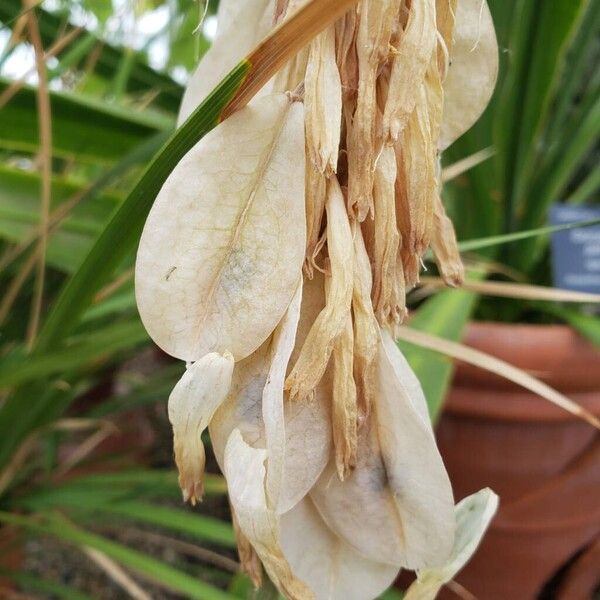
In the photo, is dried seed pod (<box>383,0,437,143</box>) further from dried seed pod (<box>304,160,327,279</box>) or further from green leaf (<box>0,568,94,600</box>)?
green leaf (<box>0,568,94,600</box>)

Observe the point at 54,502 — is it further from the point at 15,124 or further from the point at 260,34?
the point at 260,34

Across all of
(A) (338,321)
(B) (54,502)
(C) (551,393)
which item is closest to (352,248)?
(A) (338,321)

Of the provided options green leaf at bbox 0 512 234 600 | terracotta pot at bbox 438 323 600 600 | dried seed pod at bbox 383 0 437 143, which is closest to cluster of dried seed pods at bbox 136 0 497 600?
dried seed pod at bbox 383 0 437 143

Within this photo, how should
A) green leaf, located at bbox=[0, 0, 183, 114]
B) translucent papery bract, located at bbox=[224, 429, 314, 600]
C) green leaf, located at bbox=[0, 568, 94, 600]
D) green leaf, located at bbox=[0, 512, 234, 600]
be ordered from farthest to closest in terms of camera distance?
green leaf, located at bbox=[0, 0, 183, 114] → green leaf, located at bbox=[0, 568, 94, 600] → green leaf, located at bbox=[0, 512, 234, 600] → translucent papery bract, located at bbox=[224, 429, 314, 600]

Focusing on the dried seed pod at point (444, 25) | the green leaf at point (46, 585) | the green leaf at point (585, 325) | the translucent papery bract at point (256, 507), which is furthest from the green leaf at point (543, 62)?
the green leaf at point (46, 585)

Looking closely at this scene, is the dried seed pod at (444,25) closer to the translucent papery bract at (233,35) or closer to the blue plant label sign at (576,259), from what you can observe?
the translucent papery bract at (233,35)

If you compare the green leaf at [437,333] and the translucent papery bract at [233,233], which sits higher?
the translucent papery bract at [233,233]

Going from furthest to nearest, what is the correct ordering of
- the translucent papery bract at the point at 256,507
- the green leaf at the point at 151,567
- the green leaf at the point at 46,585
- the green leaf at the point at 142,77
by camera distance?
the green leaf at the point at 142,77
the green leaf at the point at 46,585
the green leaf at the point at 151,567
the translucent papery bract at the point at 256,507
